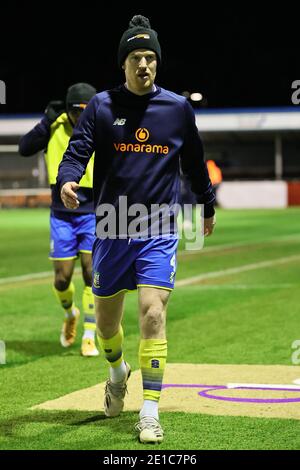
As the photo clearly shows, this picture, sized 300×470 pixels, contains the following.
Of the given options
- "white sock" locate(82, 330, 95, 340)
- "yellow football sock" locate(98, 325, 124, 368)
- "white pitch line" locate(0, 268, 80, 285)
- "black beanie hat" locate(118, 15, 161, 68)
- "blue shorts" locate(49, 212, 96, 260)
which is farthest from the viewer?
"white pitch line" locate(0, 268, 80, 285)

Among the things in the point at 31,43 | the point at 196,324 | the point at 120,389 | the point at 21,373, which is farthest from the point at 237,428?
the point at 31,43

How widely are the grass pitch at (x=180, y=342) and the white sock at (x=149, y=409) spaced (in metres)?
0.14

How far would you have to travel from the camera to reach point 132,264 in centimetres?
565

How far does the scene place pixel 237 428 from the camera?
18.3 ft

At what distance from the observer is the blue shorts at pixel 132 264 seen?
5.59 meters

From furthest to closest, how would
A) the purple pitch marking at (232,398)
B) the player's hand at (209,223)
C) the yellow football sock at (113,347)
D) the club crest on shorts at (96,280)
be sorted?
the purple pitch marking at (232,398), the player's hand at (209,223), the yellow football sock at (113,347), the club crest on shorts at (96,280)

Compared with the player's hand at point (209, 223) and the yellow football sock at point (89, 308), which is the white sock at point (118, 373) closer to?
the player's hand at point (209, 223)

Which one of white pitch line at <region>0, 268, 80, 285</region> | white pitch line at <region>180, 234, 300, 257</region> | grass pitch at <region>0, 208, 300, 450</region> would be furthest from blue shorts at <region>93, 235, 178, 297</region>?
white pitch line at <region>180, 234, 300, 257</region>

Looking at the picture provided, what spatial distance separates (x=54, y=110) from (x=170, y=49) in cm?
5410

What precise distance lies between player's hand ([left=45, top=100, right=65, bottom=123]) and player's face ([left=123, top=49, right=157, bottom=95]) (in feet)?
11.2

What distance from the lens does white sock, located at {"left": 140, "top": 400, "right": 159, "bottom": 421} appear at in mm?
5352

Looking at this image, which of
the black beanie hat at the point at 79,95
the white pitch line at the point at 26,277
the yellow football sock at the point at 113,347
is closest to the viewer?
the yellow football sock at the point at 113,347

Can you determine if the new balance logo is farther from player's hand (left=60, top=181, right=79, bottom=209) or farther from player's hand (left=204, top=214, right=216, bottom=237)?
player's hand (left=204, top=214, right=216, bottom=237)

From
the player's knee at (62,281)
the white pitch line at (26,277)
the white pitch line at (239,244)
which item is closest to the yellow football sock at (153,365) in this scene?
the player's knee at (62,281)
